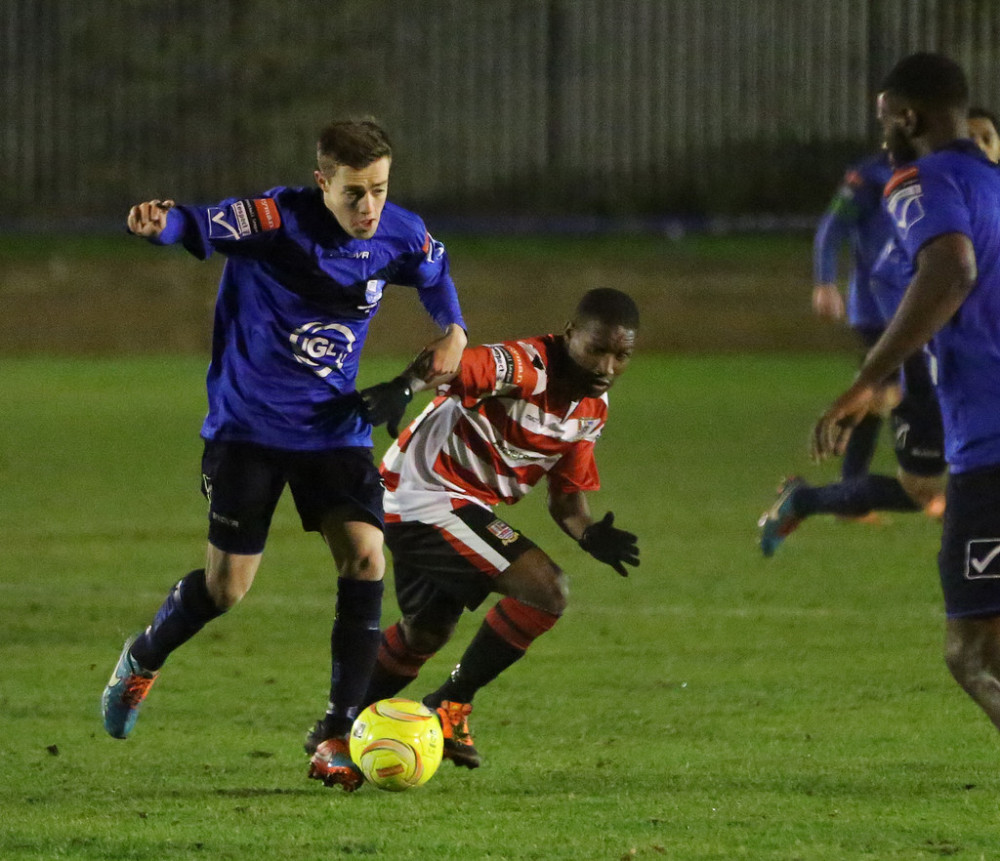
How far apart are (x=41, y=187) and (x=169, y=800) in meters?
19.4

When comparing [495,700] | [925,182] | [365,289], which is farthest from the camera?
[495,700]

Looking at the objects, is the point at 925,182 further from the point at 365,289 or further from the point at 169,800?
the point at 169,800

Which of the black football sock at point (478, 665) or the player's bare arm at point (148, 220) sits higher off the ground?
the player's bare arm at point (148, 220)

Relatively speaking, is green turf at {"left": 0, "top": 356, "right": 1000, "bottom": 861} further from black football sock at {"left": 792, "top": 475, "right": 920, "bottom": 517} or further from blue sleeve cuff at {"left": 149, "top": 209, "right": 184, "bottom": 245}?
blue sleeve cuff at {"left": 149, "top": 209, "right": 184, "bottom": 245}

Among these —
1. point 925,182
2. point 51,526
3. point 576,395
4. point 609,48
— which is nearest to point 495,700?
point 576,395

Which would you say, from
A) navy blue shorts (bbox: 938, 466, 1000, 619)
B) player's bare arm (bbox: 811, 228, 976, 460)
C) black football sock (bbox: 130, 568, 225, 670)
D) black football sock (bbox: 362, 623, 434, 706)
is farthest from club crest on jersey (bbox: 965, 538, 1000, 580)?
black football sock (bbox: 130, 568, 225, 670)

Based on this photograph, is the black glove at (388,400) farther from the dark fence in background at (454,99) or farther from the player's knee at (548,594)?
the dark fence in background at (454,99)

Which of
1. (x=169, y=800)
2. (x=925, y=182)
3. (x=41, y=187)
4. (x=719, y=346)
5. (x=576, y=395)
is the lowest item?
(x=719, y=346)

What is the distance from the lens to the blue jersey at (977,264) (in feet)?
13.3

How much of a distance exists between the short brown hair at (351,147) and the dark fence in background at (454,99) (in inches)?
710

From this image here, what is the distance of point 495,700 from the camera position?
6.00 m

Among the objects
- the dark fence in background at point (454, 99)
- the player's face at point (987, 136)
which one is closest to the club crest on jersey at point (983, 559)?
the player's face at point (987, 136)

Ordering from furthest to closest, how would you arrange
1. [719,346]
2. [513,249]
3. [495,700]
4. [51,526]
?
[513,249] < [719,346] < [51,526] < [495,700]

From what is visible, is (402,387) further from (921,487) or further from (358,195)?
(921,487)
